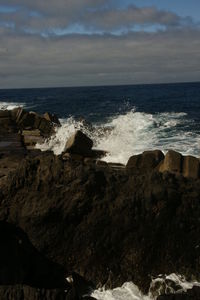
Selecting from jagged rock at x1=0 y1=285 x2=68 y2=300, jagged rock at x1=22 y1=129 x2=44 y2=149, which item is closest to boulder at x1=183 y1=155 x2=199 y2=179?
jagged rock at x1=0 y1=285 x2=68 y2=300

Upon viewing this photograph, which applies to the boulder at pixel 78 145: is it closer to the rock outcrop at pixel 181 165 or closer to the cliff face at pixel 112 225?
the rock outcrop at pixel 181 165

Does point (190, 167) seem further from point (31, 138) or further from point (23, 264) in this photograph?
point (31, 138)

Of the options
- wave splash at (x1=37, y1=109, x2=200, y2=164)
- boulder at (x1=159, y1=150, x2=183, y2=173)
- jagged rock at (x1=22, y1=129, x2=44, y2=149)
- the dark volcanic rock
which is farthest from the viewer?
jagged rock at (x1=22, y1=129, x2=44, y2=149)

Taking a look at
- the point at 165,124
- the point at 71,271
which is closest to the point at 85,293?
the point at 71,271

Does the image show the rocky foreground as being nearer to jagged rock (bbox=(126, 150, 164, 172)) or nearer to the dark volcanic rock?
the dark volcanic rock

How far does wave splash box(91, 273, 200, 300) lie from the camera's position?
17.9ft

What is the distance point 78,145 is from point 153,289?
7001 millimetres

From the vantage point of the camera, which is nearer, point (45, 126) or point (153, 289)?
point (153, 289)

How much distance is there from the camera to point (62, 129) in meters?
17.2

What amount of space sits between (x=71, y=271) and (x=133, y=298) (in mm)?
915

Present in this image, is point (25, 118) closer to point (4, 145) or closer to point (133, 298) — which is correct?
point (4, 145)

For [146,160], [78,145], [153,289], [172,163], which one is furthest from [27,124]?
[153,289]

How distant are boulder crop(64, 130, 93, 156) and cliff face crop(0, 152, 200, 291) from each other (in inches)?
236

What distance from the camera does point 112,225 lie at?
577 cm
